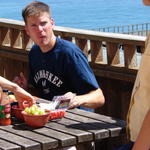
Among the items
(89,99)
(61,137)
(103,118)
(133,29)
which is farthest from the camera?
(133,29)

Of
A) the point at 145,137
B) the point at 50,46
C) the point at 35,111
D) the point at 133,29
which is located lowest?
the point at 133,29

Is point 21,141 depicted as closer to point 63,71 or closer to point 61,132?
point 61,132

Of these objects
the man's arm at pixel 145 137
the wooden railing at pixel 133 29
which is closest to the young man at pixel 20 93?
the man's arm at pixel 145 137

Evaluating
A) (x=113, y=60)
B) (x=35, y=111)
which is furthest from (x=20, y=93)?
(x=113, y=60)

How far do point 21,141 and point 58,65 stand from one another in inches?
42.1

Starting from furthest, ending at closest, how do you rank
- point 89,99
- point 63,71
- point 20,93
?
1. point 63,71
2. point 89,99
3. point 20,93

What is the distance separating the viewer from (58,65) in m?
3.70

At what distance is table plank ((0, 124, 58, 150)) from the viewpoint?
8.89ft

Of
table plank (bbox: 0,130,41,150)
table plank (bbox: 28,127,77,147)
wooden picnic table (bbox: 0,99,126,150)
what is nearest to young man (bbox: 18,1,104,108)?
wooden picnic table (bbox: 0,99,126,150)

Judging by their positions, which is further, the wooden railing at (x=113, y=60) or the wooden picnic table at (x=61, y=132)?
the wooden railing at (x=113, y=60)

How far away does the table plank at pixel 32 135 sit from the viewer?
8.89 feet

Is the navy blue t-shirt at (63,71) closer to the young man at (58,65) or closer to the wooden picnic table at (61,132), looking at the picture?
the young man at (58,65)

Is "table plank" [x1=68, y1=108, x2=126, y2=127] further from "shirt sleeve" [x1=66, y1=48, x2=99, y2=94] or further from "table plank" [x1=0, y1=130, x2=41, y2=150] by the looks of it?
"table plank" [x1=0, y1=130, x2=41, y2=150]

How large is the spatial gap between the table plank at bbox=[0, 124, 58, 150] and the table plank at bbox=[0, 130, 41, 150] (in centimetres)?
3
